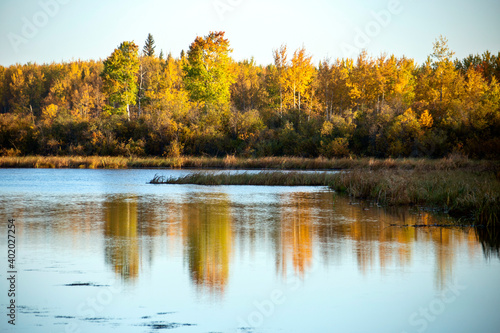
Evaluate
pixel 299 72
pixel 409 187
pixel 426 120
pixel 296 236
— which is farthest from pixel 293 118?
pixel 296 236

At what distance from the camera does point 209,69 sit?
66.8m

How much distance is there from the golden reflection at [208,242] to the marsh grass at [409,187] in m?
6.54

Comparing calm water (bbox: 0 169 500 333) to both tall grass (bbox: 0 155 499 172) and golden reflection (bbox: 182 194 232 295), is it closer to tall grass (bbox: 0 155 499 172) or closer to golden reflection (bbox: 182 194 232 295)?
golden reflection (bbox: 182 194 232 295)

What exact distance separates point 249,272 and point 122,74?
61147 mm

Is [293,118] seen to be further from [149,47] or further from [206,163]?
[149,47]

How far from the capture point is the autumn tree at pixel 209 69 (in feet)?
Result: 217

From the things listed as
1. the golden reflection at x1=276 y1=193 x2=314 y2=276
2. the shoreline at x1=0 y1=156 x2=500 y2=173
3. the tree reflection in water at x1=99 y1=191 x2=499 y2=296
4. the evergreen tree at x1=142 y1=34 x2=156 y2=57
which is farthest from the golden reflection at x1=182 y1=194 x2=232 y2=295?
the evergreen tree at x1=142 y1=34 x2=156 y2=57

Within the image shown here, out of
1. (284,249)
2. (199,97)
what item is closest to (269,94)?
(199,97)

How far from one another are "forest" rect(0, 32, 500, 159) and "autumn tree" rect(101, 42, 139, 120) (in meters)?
0.13

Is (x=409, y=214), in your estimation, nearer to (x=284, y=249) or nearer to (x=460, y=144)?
(x=284, y=249)

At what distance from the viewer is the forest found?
5394 centimetres

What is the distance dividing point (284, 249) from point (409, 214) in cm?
774

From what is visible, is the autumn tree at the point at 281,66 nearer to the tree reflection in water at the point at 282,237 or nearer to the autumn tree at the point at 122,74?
the autumn tree at the point at 122,74

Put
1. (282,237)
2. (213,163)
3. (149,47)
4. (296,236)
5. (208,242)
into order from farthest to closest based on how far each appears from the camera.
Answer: (149,47) < (213,163) < (296,236) < (282,237) < (208,242)
